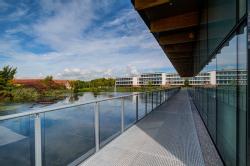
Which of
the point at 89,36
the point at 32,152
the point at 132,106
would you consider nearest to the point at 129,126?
the point at 132,106

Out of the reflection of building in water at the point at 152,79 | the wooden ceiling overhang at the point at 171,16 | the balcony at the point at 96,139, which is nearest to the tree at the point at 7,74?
the wooden ceiling overhang at the point at 171,16

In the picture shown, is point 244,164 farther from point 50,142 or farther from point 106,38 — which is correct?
point 106,38

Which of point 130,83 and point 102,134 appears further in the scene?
point 130,83

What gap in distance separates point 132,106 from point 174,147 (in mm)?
1736

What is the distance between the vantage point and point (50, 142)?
204 centimetres

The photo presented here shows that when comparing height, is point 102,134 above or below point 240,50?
below

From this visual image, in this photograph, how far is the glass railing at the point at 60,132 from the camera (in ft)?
5.11

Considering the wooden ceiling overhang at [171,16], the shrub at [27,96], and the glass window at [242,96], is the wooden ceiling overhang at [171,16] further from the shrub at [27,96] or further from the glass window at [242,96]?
the shrub at [27,96]

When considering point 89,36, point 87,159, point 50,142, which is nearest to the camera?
point 50,142

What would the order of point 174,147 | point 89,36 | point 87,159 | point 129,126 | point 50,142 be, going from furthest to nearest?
1. point 89,36
2. point 129,126
3. point 174,147
4. point 87,159
5. point 50,142

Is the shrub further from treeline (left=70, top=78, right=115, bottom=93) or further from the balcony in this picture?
treeline (left=70, top=78, right=115, bottom=93)

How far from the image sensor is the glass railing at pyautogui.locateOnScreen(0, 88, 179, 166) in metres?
1.56

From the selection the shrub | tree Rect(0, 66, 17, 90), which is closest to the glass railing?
the shrub

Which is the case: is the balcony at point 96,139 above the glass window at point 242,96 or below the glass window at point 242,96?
below
